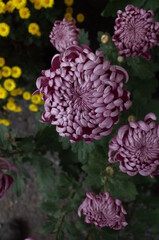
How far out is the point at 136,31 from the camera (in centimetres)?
100

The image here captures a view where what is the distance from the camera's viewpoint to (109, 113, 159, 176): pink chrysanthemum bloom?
36.2 inches

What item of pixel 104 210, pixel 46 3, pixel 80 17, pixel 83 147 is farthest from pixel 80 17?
pixel 104 210

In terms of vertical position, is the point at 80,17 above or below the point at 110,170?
above

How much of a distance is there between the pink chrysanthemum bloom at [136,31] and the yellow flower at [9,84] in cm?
63

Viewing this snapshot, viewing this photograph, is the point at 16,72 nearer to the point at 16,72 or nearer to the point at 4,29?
the point at 16,72

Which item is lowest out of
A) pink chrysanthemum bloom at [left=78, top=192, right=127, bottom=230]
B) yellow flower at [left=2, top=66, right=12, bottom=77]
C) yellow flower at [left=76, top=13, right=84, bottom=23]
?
pink chrysanthemum bloom at [left=78, top=192, right=127, bottom=230]

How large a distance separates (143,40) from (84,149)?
0.42 meters

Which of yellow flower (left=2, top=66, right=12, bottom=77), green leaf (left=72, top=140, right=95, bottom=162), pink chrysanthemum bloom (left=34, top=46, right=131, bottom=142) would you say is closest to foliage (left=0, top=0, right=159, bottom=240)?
green leaf (left=72, top=140, right=95, bottom=162)

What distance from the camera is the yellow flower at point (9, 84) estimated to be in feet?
4.97

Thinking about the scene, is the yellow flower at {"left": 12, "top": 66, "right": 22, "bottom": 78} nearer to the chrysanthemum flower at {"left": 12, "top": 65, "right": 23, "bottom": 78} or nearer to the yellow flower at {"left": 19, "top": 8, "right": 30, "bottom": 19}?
the chrysanthemum flower at {"left": 12, "top": 65, "right": 23, "bottom": 78}

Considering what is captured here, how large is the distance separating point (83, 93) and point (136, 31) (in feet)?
0.80

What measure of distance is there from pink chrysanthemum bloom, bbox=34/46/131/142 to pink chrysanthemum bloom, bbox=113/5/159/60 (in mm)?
117

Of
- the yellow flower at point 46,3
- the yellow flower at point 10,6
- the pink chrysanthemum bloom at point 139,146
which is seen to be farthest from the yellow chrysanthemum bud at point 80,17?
the pink chrysanthemum bloom at point 139,146

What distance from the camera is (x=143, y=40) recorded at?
3.30 feet
